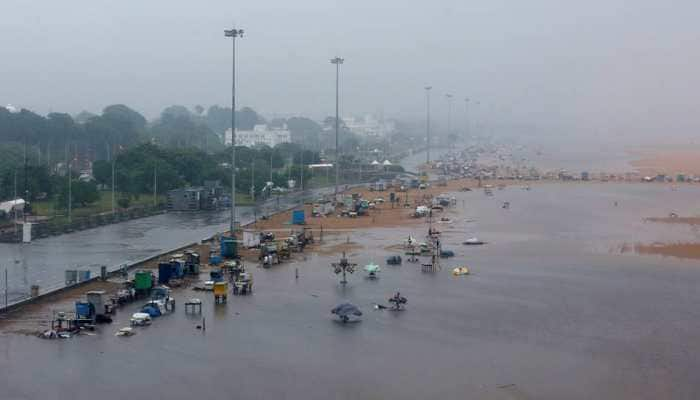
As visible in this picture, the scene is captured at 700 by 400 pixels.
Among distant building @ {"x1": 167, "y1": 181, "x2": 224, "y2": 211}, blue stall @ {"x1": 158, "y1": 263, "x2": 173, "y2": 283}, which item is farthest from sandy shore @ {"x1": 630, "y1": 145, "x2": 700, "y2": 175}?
blue stall @ {"x1": 158, "y1": 263, "x2": 173, "y2": 283}

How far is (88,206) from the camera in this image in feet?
90.7

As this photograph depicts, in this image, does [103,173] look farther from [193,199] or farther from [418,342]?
[418,342]

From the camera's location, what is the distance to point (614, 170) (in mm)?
51438

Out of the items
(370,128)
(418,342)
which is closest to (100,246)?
(418,342)

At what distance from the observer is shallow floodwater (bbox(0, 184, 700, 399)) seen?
9672mm

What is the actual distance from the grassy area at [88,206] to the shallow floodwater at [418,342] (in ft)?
34.6

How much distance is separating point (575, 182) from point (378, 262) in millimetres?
26624

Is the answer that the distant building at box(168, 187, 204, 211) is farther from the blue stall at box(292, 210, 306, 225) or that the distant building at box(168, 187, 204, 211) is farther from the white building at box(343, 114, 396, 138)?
the white building at box(343, 114, 396, 138)

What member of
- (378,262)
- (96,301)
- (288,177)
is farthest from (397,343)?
(288,177)

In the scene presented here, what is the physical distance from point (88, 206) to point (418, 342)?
1858 centimetres

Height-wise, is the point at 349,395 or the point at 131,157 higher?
the point at 131,157

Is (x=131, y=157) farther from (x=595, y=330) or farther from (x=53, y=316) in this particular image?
(x=595, y=330)

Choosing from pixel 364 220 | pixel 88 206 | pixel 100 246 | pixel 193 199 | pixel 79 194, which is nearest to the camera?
pixel 100 246

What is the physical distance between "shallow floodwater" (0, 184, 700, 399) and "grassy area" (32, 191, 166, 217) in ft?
34.6
